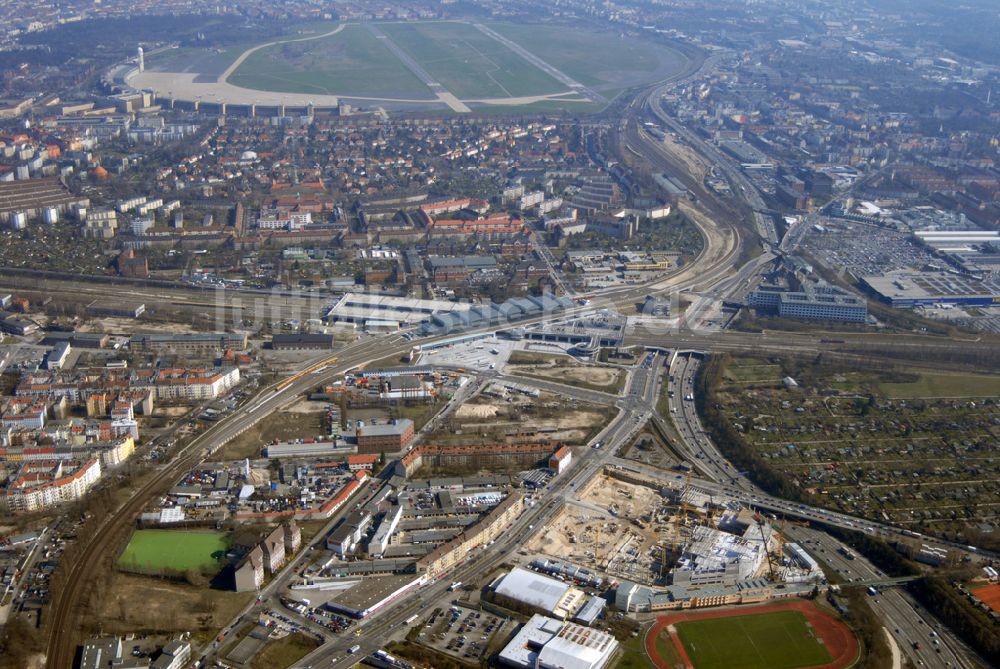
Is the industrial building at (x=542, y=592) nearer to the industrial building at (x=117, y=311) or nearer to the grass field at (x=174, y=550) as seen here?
the grass field at (x=174, y=550)

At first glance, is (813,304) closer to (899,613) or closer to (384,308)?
(384,308)

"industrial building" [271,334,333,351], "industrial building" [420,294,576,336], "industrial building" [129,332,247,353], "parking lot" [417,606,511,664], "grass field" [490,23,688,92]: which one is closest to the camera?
"parking lot" [417,606,511,664]

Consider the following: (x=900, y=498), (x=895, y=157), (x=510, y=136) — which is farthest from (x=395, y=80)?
(x=900, y=498)

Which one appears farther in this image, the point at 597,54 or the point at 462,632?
the point at 597,54

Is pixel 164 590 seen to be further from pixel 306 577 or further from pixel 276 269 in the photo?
pixel 276 269

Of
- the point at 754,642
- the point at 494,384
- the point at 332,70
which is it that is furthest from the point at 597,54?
the point at 754,642

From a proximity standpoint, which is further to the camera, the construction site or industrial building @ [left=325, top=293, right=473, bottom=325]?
industrial building @ [left=325, top=293, right=473, bottom=325]

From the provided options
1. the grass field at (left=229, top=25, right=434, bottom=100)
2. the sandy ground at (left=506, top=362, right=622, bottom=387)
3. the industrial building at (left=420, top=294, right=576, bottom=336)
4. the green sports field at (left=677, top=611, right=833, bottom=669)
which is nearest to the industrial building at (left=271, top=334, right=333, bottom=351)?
the industrial building at (left=420, top=294, right=576, bottom=336)

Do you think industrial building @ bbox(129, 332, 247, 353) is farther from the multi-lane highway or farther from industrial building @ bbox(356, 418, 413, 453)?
the multi-lane highway
